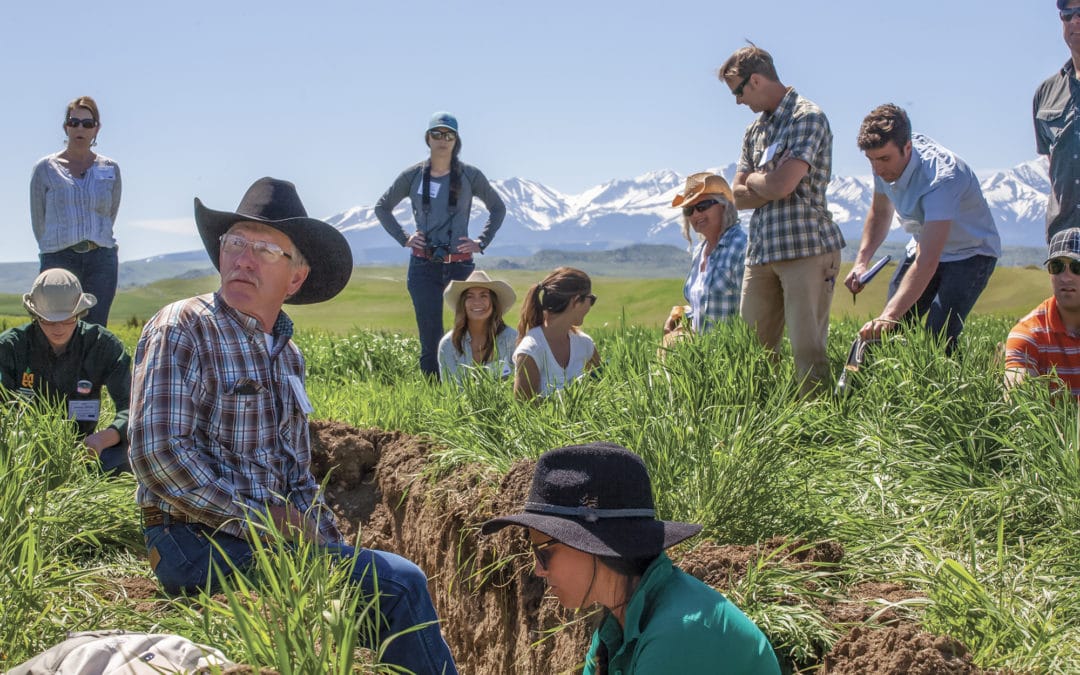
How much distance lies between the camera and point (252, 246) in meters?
3.80

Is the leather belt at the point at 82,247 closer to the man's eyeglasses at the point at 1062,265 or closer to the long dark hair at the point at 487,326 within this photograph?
the long dark hair at the point at 487,326

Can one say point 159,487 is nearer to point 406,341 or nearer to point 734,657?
point 734,657

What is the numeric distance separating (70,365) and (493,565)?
316 cm

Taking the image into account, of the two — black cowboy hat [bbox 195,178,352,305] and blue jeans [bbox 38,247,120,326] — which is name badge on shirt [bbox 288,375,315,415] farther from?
blue jeans [bbox 38,247,120,326]

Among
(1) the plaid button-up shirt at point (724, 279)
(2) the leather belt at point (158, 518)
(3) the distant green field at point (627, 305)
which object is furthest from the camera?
(3) the distant green field at point (627, 305)

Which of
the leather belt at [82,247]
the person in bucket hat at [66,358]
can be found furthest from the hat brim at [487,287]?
the leather belt at [82,247]

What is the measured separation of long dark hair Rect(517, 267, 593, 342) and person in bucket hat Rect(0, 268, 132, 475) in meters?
2.38

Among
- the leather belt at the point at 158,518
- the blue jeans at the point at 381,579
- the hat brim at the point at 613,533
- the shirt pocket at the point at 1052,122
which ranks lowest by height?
the blue jeans at the point at 381,579

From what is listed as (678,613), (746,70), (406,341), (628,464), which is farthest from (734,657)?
(406,341)

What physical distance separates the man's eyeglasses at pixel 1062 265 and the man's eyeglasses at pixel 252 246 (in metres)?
3.47

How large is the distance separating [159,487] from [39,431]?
186 centimetres

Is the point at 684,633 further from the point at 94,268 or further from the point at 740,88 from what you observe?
the point at 94,268

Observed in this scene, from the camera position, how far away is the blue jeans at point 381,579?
3.34 meters

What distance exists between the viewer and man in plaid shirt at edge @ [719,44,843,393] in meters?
5.72
